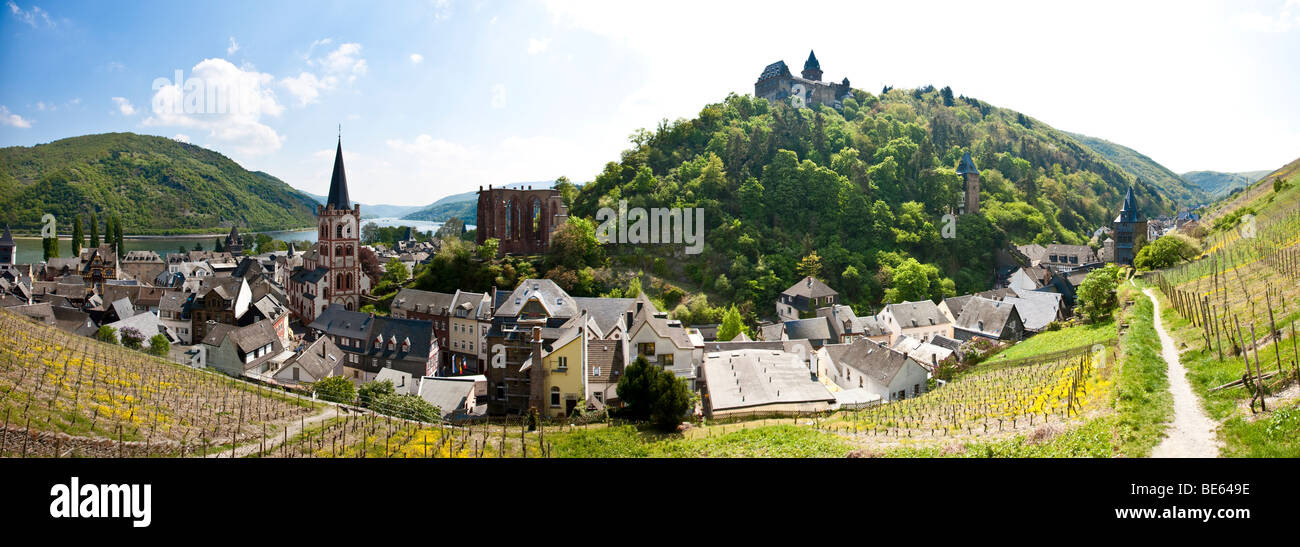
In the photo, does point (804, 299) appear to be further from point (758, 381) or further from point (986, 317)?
point (758, 381)

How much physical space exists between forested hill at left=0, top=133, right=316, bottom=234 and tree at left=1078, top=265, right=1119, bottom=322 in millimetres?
128780

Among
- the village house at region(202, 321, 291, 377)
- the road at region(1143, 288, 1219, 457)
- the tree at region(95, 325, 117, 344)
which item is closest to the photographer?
the road at region(1143, 288, 1219, 457)

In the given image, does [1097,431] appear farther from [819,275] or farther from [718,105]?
[718,105]

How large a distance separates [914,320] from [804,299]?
8.27m

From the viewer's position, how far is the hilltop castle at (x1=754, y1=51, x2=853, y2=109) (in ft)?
292

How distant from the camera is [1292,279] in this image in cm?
1927

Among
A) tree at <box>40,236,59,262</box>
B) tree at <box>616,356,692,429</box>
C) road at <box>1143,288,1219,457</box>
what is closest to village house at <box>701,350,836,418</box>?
tree at <box>616,356,692,429</box>

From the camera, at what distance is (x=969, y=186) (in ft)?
230

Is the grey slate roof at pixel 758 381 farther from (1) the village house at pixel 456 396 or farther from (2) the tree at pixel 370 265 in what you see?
(2) the tree at pixel 370 265

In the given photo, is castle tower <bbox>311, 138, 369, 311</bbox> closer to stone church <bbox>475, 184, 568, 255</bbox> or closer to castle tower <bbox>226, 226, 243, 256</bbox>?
stone church <bbox>475, 184, 568, 255</bbox>

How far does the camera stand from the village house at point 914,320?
149 feet

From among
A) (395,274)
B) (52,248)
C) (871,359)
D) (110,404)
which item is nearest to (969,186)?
(871,359)

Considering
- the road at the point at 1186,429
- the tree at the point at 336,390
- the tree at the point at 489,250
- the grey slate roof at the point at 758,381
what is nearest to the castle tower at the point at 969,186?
the grey slate roof at the point at 758,381

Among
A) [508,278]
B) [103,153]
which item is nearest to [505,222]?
[508,278]
